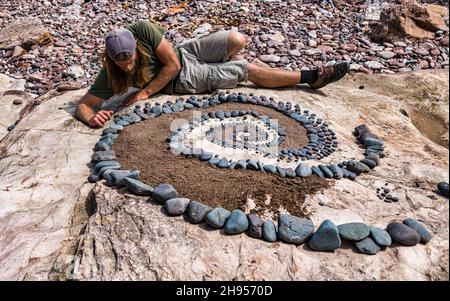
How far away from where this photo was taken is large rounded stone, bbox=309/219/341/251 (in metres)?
2.90

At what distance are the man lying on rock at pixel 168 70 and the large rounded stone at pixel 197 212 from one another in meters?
1.93

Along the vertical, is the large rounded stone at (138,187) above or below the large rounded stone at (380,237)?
below

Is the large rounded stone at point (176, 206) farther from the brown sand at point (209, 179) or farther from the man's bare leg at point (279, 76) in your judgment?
the man's bare leg at point (279, 76)

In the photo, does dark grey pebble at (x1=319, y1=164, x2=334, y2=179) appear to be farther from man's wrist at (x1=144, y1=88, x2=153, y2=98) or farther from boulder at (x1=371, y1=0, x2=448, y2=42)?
boulder at (x1=371, y1=0, x2=448, y2=42)

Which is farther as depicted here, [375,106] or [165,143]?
[375,106]

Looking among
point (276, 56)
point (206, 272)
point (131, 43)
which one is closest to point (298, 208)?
point (206, 272)

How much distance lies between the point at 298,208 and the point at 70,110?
9.94 ft

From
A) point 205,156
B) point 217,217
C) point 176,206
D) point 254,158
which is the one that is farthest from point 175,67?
point 217,217

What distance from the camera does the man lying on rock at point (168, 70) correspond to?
462cm

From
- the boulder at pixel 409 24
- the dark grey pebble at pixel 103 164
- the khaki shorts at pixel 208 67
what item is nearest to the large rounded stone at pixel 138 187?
the dark grey pebble at pixel 103 164

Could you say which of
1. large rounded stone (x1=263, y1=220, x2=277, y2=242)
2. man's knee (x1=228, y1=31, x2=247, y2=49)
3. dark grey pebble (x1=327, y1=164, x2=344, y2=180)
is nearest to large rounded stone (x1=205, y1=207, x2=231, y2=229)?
large rounded stone (x1=263, y1=220, x2=277, y2=242)

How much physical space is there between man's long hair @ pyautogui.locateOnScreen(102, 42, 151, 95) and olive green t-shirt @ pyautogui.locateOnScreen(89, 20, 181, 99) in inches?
3.2

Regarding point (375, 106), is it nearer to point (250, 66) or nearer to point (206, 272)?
point (250, 66)

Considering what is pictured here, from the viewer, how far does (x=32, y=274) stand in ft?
9.23
